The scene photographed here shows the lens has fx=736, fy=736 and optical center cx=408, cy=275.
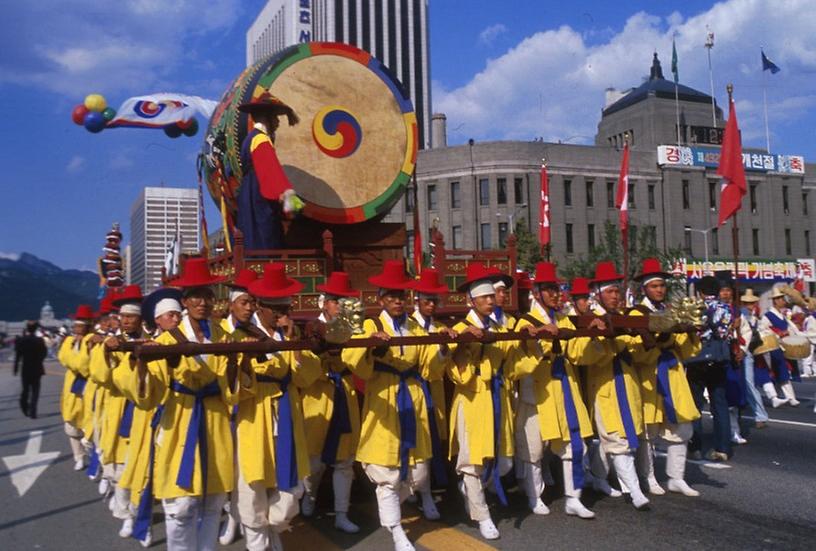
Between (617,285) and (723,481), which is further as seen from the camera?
(723,481)

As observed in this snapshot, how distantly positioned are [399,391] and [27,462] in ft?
21.6

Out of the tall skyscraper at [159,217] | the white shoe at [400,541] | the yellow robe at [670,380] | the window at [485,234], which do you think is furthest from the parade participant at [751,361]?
the window at [485,234]

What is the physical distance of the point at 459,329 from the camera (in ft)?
17.9

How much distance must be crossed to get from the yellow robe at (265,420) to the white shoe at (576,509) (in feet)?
7.19

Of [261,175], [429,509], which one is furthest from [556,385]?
[261,175]

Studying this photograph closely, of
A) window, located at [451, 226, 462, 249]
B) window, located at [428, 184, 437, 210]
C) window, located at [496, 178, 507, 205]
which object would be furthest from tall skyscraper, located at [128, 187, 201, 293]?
window, located at [496, 178, 507, 205]

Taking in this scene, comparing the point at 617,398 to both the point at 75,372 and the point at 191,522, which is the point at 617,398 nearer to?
the point at 191,522

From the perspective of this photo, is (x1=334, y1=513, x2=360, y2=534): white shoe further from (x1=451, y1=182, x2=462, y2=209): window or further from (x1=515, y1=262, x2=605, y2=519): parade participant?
(x1=451, y1=182, x2=462, y2=209): window

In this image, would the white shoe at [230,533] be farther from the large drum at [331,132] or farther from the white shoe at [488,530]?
the large drum at [331,132]

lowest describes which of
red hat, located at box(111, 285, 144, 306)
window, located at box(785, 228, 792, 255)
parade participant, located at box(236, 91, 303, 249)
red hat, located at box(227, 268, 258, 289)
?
red hat, located at box(111, 285, 144, 306)

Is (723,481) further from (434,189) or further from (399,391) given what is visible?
(434,189)

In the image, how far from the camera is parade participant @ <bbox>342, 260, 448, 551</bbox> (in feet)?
16.4

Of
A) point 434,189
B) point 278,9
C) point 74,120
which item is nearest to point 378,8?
point 278,9

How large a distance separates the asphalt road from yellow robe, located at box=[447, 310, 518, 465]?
0.62 meters
